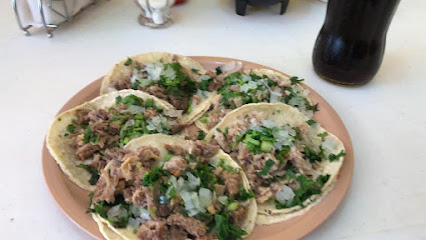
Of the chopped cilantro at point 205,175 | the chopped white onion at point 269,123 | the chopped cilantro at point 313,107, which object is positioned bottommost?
the chopped cilantro at point 313,107

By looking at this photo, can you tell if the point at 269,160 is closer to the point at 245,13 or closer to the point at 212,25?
the point at 212,25

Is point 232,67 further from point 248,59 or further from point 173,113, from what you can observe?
point 173,113

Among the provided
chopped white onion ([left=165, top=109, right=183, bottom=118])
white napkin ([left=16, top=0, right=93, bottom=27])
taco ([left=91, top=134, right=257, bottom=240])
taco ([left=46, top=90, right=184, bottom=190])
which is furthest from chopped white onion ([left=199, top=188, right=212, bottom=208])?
white napkin ([left=16, top=0, right=93, bottom=27])

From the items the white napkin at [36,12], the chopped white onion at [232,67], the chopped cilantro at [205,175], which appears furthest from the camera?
the white napkin at [36,12]

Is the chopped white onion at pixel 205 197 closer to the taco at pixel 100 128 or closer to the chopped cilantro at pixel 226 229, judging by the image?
the chopped cilantro at pixel 226 229

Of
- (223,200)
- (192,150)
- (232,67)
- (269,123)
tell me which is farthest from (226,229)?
(232,67)

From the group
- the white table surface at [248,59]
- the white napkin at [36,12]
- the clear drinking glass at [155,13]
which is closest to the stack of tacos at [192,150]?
the white table surface at [248,59]
